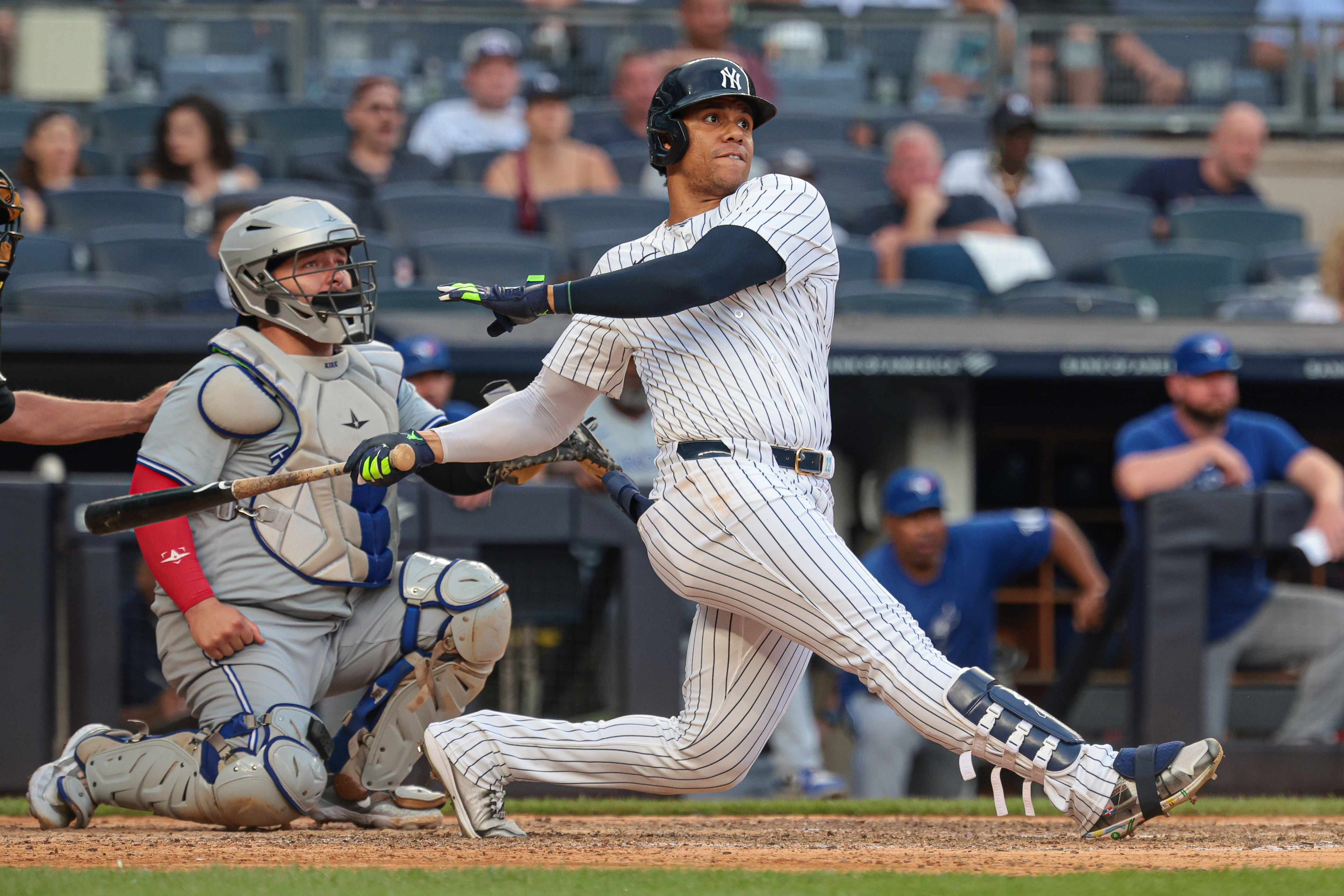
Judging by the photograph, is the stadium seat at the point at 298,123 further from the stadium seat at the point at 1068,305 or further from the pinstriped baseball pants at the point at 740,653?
the pinstriped baseball pants at the point at 740,653

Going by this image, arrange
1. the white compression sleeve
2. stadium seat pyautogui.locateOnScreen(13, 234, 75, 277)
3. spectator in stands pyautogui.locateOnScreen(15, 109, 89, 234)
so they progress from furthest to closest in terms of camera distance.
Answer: spectator in stands pyautogui.locateOnScreen(15, 109, 89, 234)
stadium seat pyautogui.locateOnScreen(13, 234, 75, 277)
the white compression sleeve

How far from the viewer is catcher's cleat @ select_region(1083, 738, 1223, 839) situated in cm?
298

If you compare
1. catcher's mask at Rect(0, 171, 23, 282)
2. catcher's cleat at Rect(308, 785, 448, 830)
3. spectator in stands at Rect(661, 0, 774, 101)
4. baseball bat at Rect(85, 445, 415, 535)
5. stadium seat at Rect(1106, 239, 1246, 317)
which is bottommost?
catcher's cleat at Rect(308, 785, 448, 830)

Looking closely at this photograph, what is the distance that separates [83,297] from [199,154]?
4.94 feet

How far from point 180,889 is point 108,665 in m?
2.60

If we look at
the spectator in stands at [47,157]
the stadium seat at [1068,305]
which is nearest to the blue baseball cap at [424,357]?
the stadium seat at [1068,305]

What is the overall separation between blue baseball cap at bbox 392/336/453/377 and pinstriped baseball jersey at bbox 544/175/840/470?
193cm

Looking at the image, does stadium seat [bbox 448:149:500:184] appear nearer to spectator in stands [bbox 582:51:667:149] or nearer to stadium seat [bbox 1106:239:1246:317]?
spectator in stands [bbox 582:51:667:149]

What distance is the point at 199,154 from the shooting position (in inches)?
290

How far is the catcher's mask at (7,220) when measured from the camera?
3.62 meters

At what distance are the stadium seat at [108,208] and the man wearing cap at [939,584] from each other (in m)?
3.43

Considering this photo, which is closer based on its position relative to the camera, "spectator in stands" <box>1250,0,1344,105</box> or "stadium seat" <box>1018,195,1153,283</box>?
"stadium seat" <box>1018,195,1153,283</box>

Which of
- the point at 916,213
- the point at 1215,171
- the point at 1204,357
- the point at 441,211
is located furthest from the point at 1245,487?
the point at 441,211

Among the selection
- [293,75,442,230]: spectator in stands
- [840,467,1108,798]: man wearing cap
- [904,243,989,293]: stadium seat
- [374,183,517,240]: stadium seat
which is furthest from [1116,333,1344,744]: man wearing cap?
[293,75,442,230]: spectator in stands
